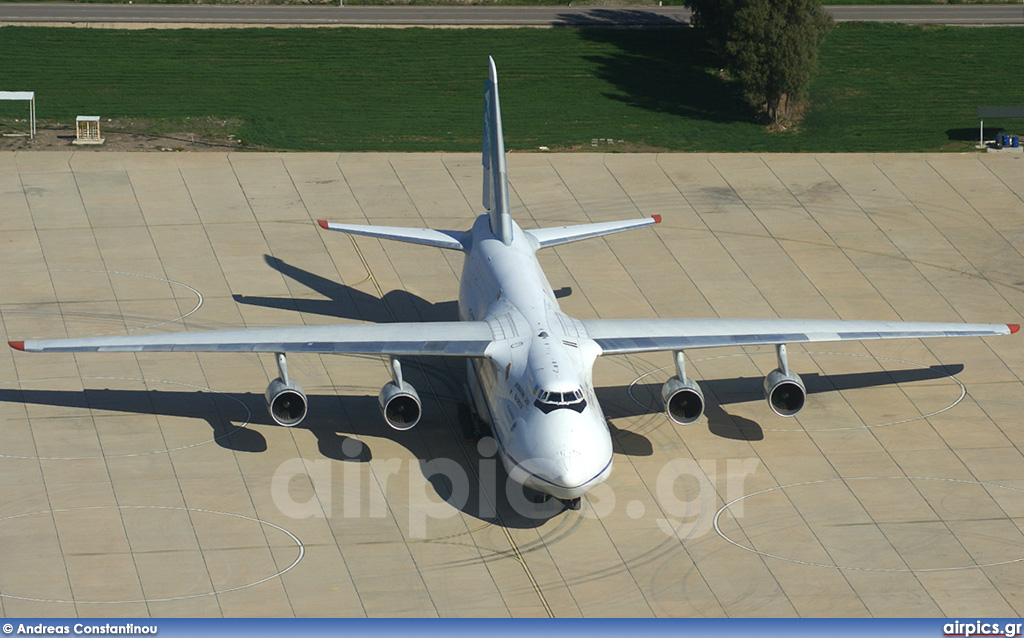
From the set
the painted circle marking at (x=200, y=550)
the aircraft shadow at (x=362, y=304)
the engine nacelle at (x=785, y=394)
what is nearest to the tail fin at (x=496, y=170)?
the aircraft shadow at (x=362, y=304)

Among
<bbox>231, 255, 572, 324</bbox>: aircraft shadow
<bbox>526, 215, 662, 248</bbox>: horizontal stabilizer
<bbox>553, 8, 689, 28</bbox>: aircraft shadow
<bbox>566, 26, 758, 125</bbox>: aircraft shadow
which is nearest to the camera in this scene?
<bbox>526, 215, 662, 248</bbox>: horizontal stabilizer

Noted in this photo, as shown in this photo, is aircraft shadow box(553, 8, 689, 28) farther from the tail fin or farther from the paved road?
the tail fin

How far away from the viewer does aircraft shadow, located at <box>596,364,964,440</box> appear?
139 ft

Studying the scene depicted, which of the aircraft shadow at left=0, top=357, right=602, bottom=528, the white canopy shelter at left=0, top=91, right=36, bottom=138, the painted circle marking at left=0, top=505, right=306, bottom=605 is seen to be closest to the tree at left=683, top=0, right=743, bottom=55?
the aircraft shadow at left=0, top=357, right=602, bottom=528

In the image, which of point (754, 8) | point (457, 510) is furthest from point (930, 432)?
point (754, 8)

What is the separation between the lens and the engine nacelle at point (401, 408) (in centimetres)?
3806

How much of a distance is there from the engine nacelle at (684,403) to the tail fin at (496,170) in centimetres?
834

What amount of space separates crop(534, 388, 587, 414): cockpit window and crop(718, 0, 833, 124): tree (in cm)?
3846

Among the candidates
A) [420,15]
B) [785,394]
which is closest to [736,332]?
[785,394]

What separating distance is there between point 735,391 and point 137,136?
1360 inches

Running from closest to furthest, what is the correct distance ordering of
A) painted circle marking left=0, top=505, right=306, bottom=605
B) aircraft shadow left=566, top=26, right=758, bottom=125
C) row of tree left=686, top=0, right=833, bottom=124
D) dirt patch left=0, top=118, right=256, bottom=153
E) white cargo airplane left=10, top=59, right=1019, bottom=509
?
painted circle marking left=0, top=505, right=306, bottom=605, white cargo airplane left=10, top=59, right=1019, bottom=509, dirt patch left=0, top=118, right=256, bottom=153, row of tree left=686, top=0, right=833, bottom=124, aircraft shadow left=566, top=26, right=758, bottom=125

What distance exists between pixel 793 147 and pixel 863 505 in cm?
3244

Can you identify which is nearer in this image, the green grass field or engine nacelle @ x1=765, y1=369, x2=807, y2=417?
engine nacelle @ x1=765, y1=369, x2=807, y2=417

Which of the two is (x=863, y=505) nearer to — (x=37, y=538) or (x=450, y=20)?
(x=37, y=538)
